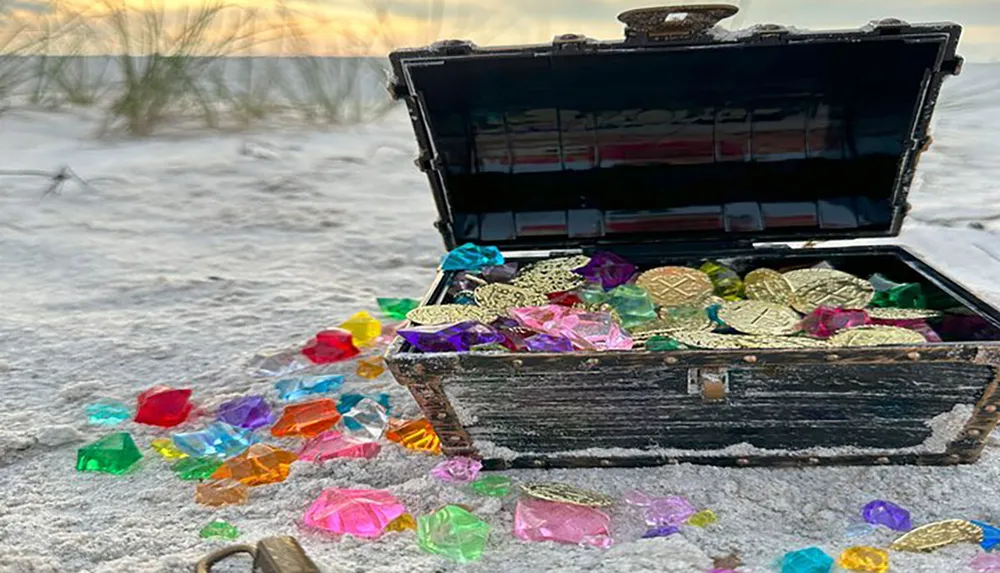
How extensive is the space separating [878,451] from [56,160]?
20.3 feet

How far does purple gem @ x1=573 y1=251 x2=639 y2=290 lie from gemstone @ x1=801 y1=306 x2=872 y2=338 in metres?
0.59

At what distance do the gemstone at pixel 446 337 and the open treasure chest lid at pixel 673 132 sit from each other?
74 centimetres

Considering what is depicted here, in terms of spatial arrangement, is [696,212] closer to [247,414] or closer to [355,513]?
[355,513]

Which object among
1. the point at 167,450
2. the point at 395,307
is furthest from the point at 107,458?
the point at 395,307

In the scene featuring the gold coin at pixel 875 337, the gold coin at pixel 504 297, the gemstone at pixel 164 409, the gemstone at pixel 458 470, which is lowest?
the gemstone at pixel 164 409

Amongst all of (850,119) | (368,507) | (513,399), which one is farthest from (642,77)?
(368,507)

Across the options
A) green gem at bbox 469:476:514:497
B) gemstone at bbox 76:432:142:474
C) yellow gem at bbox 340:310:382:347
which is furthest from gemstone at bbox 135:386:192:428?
green gem at bbox 469:476:514:497

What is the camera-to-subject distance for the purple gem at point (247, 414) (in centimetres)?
266

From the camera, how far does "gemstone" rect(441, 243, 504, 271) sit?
263 cm

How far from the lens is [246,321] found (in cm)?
363

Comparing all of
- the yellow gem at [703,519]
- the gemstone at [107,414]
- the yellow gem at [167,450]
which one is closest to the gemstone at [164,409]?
the gemstone at [107,414]

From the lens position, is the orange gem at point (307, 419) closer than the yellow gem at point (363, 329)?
Yes

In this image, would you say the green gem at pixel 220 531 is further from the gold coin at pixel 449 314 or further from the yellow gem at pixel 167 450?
the gold coin at pixel 449 314

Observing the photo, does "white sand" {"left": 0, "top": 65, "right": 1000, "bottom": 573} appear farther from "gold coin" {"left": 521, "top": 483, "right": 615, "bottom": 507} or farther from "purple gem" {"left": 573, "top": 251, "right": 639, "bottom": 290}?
"purple gem" {"left": 573, "top": 251, "right": 639, "bottom": 290}
